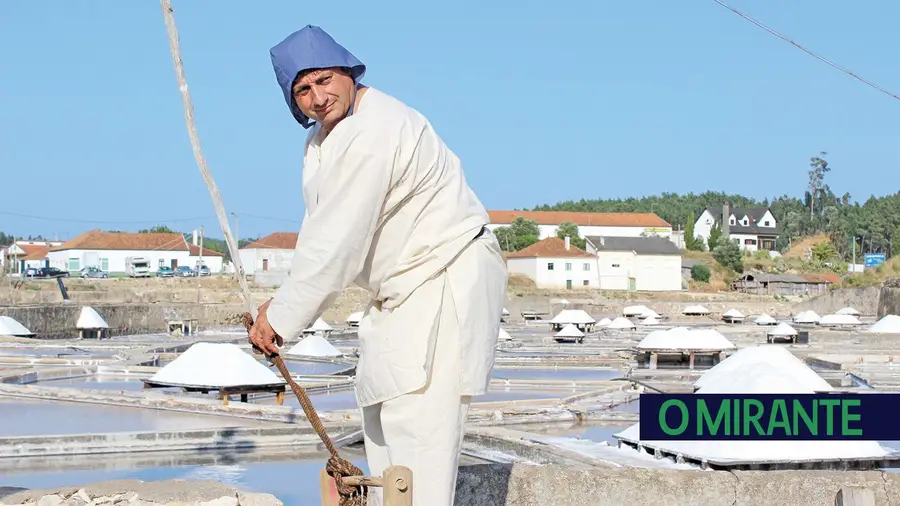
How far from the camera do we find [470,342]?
95.0 inches

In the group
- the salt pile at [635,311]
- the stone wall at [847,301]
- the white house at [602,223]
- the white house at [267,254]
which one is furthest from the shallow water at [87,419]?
the white house at [602,223]

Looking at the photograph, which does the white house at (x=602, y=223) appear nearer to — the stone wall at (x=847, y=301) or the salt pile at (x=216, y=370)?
the stone wall at (x=847, y=301)

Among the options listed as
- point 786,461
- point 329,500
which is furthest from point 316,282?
point 786,461

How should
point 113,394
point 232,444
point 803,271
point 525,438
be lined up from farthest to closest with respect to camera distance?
point 803,271
point 113,394
point 232,444
point 525,438

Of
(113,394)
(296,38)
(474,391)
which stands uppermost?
(296,38)

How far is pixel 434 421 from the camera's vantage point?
2396 millimetres

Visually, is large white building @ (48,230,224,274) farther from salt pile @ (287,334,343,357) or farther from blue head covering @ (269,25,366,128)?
blue head covering @ (269,25,366,128)

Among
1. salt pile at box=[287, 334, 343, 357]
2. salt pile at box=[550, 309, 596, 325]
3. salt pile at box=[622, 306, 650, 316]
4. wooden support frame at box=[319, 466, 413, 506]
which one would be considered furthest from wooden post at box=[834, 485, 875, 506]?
salt pile at box=[622, 306, 650, 316]

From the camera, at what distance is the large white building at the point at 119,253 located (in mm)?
80875

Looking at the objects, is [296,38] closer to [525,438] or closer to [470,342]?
[470,342]

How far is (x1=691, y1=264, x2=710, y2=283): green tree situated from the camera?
3366 inches

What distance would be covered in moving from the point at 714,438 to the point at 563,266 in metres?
70.3

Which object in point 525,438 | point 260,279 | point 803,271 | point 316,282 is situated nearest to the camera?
point 316,282

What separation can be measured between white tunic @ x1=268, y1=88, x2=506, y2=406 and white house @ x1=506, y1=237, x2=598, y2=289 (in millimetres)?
72079
